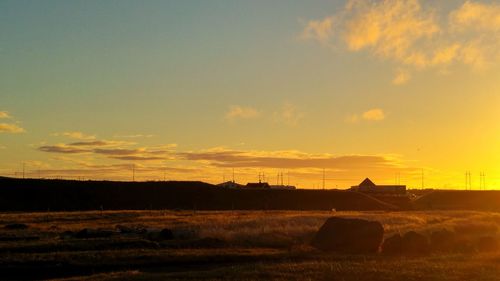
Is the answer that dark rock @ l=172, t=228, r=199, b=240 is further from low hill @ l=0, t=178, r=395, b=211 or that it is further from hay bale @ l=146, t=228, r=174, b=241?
low hill @ l=0, t=178, r=395, b=211

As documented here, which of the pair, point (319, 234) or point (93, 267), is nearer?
point (93, 267)

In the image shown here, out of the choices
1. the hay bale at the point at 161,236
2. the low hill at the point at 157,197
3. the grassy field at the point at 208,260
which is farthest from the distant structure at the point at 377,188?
the hay bale at the point at 161,236

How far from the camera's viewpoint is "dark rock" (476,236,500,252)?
41219mm

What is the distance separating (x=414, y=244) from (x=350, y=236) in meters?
3.90

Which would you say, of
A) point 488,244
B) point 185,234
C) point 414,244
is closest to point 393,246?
point 414,244

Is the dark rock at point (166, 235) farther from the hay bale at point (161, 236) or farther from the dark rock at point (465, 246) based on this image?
the dark rock at point (465, 246)

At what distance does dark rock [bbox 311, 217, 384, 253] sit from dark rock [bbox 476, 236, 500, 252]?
603 centimetres

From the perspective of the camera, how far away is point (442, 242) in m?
44.0

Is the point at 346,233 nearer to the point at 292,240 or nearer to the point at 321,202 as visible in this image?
the point at 292,240

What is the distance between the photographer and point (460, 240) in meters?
46.0

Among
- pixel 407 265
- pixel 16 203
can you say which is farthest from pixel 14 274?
pixel 16 203

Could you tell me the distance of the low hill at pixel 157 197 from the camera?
411 feet

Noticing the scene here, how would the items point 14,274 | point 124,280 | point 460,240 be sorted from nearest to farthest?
point 124,280
point 14,274
point 460,240

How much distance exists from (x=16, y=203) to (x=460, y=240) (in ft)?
303
